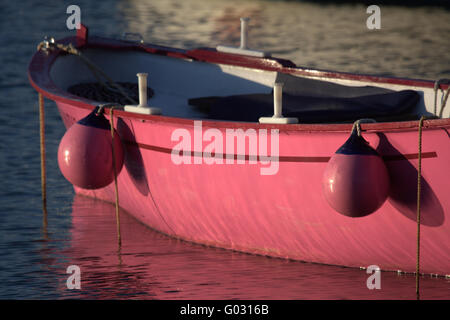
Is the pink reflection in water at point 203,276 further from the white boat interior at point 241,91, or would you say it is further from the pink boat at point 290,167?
the white boat interior at point 241,91

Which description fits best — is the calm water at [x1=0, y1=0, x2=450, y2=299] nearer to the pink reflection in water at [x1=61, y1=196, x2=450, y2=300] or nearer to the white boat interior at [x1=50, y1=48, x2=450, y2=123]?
the pink reflection in water at [x1=61, y1=196, x2=450, y2=300]

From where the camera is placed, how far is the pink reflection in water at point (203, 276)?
6648 mm

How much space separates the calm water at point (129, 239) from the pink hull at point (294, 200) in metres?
0.16

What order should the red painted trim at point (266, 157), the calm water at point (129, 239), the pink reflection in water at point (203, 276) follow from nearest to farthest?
the red painted trim at point (266, 157) < the pink reflection in water at point (203, 276) < the calm water at point (129, 239)

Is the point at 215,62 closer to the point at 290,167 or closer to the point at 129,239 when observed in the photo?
the point at 129,239

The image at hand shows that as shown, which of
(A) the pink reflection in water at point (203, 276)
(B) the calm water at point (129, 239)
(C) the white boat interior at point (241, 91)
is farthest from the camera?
(C) the white boat interior at point (241, 91)

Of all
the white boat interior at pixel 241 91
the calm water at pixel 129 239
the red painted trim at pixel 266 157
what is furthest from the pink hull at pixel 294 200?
the white boat interior at pixel 241 91

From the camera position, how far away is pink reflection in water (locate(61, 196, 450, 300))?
665 centimetres

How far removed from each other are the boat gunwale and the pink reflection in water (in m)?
1.07

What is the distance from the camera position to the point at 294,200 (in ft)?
22.1

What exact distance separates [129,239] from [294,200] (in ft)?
5.90

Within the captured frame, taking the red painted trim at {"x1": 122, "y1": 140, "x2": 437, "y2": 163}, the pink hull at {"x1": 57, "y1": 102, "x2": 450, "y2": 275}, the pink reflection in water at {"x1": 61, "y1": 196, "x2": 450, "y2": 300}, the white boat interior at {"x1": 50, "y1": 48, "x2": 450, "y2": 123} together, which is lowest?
the pink reflection in water at {"x1": 61, "y1": 196, "x2": 450, "y2": 300}

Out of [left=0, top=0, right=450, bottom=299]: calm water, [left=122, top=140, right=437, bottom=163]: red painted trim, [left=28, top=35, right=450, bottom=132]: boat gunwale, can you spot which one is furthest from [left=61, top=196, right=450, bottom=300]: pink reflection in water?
[left=28, top=35, right=450, bottom=132]: boat gunwale

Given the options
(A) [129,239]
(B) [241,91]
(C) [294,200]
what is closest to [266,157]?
(C) [294,200]
